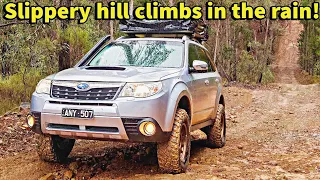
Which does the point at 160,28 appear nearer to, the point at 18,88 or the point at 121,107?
the point at 121,107

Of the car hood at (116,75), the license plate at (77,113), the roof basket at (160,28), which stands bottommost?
the license plate at (77,113)

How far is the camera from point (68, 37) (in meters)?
8.91

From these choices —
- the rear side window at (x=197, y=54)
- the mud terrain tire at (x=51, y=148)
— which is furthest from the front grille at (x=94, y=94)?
the rear side window at (x=197, y=54)

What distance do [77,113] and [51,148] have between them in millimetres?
1200

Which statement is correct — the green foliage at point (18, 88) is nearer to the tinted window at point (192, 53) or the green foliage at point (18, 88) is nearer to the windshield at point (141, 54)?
the windshield at point (141, 54)

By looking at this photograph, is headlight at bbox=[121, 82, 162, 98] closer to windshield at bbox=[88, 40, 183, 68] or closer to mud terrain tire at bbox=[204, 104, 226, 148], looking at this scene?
windshield at bbox=[88, 40, 183, 68]

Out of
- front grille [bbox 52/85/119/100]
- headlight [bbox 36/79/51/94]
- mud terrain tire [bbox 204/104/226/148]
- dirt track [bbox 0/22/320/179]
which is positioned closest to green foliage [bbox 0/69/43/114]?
dirt track [bbox 0/22/320/179]

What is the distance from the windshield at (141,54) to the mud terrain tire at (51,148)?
1259 millimetres

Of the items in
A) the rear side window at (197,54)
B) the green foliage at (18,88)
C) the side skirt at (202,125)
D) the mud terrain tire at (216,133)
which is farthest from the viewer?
the green foliage at (18,88)

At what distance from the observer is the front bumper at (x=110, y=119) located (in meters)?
4.75

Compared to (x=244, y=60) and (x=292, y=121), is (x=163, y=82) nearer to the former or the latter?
(x=292, y=121)

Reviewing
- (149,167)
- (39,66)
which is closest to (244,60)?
(39,66)

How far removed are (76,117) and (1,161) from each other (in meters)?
2.35

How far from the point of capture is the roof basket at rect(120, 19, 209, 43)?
701cm
